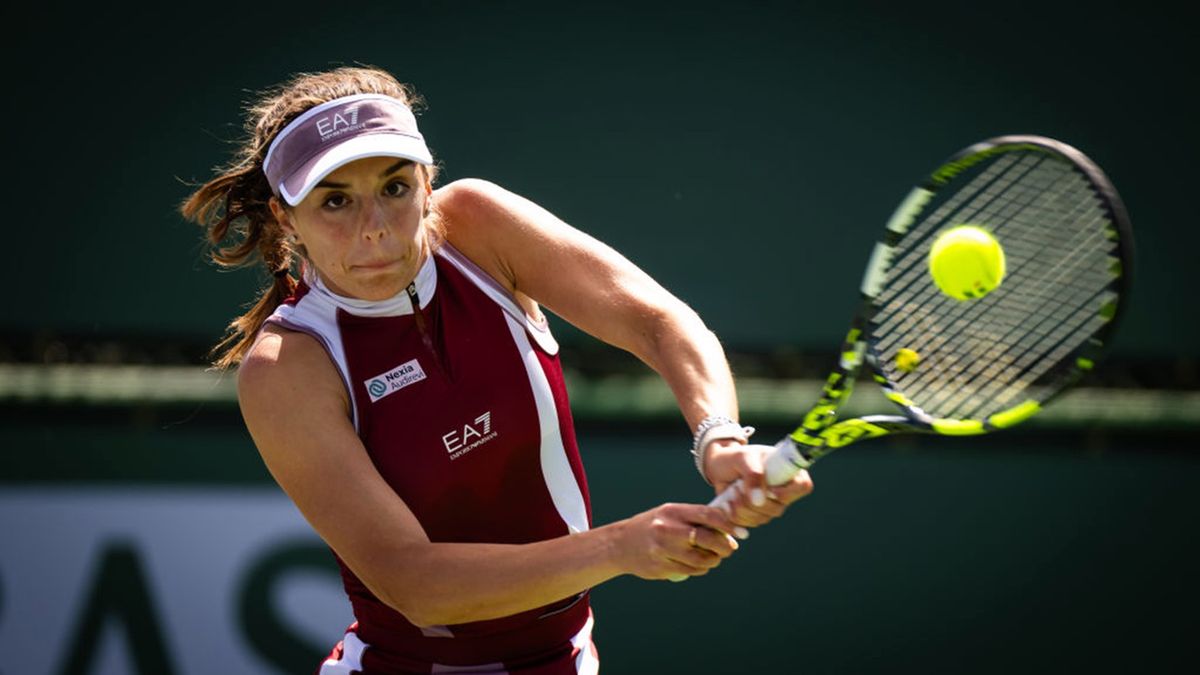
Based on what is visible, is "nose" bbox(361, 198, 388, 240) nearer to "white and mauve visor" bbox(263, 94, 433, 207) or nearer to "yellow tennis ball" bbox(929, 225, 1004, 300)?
"white and mauve visor" bbox(263, 94, 433, 207)

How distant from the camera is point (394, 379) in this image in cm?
271

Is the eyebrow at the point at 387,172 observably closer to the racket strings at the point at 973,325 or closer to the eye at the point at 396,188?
the eye at the point at 396,188

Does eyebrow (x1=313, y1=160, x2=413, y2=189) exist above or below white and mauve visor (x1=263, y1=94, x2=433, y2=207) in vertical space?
below

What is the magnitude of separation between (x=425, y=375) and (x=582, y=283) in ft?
1.04

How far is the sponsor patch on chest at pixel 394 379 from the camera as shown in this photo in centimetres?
269

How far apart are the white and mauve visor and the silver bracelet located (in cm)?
63

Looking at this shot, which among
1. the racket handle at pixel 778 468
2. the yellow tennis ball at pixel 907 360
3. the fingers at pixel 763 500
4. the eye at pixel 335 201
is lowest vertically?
the fingers at pixel 763 500

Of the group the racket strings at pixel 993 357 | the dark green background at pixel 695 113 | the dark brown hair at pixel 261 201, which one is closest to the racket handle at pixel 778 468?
the racket strings at pixel 993 357

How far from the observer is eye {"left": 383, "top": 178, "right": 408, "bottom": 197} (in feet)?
8.64

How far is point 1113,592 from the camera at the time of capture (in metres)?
4.83

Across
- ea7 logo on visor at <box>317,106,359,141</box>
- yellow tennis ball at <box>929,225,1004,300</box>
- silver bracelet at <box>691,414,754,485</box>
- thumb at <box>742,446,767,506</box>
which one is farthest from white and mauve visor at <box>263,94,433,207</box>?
yellow tennis ball at <box>929,225,1004,300</box>

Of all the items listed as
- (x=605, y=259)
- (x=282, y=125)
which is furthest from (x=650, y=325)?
(x=282, y=125)

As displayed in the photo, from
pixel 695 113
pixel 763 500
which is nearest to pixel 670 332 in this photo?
pixel 763 500

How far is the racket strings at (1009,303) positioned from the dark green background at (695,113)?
2.06m
